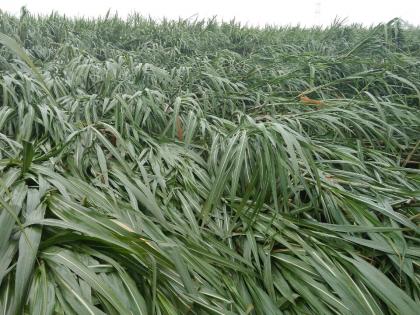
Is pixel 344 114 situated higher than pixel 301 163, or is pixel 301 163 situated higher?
pixel 344 114

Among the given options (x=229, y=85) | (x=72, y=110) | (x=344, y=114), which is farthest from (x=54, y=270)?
(x=229, y=85)

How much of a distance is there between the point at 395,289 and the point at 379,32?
2249 millimetres

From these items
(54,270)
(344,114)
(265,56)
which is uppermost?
(265,56)

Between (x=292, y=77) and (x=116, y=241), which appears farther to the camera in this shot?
(x=292, y=77)

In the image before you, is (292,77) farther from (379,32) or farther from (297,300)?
(297,300)

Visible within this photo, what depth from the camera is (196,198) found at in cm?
117

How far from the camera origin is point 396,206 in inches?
47.0

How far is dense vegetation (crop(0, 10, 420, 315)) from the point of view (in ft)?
2.43

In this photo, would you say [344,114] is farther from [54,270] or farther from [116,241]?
[54,270]

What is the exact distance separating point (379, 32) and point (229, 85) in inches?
52.8

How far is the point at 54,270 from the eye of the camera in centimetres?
70

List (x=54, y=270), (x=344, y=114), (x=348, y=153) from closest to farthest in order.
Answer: (x=54, y=270) < (x=348, y=153) < (x=344, y=114)

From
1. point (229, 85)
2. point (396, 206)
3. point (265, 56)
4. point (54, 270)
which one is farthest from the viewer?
point (265, 56)

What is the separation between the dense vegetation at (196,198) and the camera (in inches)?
29.2
